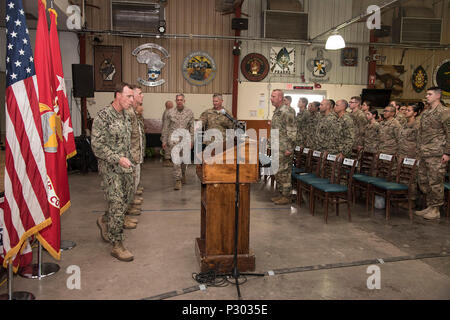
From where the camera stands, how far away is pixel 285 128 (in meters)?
5.72

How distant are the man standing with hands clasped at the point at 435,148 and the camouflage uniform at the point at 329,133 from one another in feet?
4.12

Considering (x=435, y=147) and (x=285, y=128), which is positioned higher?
(x=285, y=128)

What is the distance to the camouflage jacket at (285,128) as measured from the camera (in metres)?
5.68

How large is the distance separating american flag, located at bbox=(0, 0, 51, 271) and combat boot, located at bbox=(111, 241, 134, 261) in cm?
89

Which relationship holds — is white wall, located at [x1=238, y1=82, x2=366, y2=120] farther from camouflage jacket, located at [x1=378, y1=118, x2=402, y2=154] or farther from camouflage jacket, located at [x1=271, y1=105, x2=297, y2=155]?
camouflage jacket, located at [x1=271, y1=105, x2=297, y2=155]

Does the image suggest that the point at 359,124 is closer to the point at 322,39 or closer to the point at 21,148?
the point at 322,39

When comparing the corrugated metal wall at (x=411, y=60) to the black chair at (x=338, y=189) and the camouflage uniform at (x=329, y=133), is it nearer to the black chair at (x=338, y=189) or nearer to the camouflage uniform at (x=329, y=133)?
the camouflage uniform at (x=329, y=133)

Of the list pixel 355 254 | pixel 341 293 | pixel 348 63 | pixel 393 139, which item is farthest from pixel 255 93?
pixel 341 293

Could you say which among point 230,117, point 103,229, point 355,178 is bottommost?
point 103,229

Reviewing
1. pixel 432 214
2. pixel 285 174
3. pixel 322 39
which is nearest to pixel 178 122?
pixel 285 174

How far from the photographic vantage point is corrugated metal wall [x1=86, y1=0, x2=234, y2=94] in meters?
10.9

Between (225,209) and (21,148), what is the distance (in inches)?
66.5

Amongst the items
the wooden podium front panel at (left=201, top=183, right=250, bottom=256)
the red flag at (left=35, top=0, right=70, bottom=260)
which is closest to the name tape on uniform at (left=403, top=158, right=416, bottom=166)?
the wooden podium front panel at (left=201, top=183, right=250, bottom=256)

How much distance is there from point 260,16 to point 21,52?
984 centimetres
